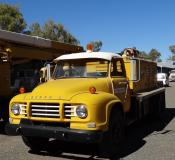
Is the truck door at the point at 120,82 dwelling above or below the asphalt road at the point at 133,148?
above

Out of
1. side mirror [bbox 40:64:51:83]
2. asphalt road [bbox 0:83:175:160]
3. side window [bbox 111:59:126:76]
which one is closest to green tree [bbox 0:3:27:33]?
asphalt road [bbox 0:83:175:160]

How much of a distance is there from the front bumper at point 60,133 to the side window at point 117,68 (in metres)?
2.17

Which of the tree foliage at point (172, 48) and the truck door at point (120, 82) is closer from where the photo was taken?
the truck door at point (120, 82)

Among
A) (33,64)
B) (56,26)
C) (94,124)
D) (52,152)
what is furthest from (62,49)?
(56,26)

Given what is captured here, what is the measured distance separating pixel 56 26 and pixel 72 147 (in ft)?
222

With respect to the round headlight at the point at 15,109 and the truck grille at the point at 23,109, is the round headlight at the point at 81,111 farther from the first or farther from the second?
the round headlight at the point at 15,109

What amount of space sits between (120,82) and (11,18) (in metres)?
52.5

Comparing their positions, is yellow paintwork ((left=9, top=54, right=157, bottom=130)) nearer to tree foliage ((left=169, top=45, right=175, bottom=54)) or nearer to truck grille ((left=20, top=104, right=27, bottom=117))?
truck grille ((left=20, top=104, right=27, bottom=117))

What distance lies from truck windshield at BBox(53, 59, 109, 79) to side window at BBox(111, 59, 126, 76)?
7.9 inches

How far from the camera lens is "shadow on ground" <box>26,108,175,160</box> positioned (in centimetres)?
790

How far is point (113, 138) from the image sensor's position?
7.68 meters

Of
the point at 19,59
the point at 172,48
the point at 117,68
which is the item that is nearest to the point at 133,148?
the point at 117,68

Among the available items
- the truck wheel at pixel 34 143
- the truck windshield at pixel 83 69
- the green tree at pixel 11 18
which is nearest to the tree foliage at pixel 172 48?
the green tree at pixel 11 18

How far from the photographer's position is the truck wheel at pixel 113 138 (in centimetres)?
731
